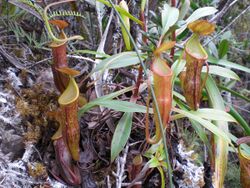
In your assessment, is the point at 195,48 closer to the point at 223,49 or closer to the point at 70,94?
the point at 70,94

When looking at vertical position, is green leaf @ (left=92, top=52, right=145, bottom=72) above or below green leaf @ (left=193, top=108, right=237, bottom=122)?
above

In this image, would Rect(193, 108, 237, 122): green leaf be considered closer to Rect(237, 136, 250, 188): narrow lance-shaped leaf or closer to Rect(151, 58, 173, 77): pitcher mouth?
Rect(237, 136, 250, 188): narrow lance-shaped leaf

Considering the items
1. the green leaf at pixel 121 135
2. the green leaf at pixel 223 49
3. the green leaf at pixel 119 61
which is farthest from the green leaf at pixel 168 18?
the green leaf at pixel 223 49

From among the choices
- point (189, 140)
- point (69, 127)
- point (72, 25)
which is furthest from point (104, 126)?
point (189, 140)

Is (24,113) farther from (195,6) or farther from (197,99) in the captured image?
(195,6)

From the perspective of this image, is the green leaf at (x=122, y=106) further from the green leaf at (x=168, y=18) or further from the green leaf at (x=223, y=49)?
the green leaf at (x=223, y=49)

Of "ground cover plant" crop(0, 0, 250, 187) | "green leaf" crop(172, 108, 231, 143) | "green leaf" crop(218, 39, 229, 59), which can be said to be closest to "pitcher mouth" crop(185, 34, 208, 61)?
"ground cover plant" crop(0, 0, 250, 187)
